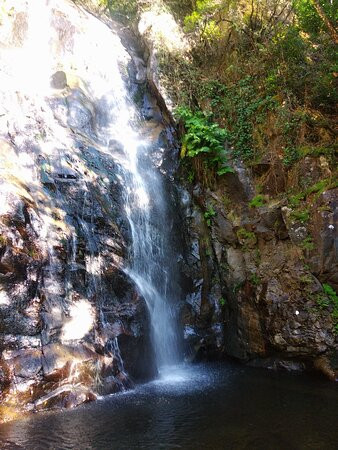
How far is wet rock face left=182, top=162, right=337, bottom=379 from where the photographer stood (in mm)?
7969

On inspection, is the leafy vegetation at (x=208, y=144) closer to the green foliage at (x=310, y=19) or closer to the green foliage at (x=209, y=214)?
the green foliage at (x=209, y=214)

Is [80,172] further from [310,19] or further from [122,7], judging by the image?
[122,7]

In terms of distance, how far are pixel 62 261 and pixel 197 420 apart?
3.73 metres

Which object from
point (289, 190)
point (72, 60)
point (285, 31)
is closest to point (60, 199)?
point (289, 190)

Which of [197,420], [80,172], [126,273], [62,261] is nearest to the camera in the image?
[197,420]

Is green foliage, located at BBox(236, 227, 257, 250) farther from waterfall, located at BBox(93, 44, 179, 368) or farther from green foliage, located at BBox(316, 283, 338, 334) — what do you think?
green foliage, located at BBox(316, 283, 338, 334)

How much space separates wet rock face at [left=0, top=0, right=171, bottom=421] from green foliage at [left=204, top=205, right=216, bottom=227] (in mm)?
1452

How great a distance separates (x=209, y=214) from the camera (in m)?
9.79

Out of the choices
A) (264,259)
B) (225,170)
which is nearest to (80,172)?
(225,170)

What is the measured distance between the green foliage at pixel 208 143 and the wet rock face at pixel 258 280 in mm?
518

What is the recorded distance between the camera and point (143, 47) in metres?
14.1

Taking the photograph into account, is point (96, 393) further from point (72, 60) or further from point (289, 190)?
point (72, 60)

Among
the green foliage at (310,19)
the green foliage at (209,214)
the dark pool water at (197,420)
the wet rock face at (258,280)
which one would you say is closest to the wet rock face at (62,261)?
the dark pool water at (197,420)

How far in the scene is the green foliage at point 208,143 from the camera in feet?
32.3
